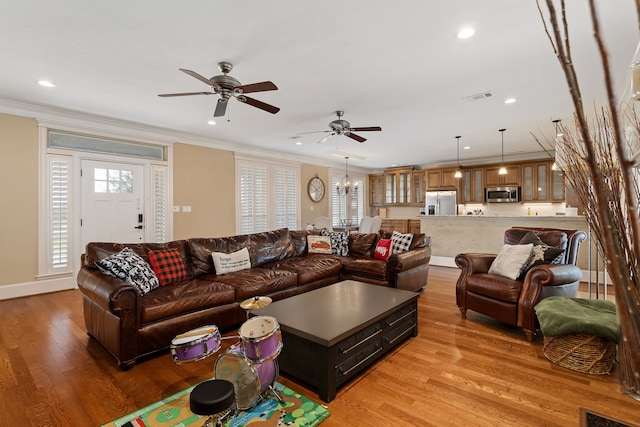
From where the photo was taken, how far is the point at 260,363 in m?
Result: 1.77

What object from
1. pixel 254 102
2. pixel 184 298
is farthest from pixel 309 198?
pixel 184 298

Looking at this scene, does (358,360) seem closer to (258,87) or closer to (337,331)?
(337,331)

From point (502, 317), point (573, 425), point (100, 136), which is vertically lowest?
point (573, 425)

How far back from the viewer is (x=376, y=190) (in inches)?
399

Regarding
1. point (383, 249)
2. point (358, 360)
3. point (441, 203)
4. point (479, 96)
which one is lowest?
point (358, 360)

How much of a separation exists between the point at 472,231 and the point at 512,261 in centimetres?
296

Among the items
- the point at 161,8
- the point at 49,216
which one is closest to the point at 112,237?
the point at 49,216

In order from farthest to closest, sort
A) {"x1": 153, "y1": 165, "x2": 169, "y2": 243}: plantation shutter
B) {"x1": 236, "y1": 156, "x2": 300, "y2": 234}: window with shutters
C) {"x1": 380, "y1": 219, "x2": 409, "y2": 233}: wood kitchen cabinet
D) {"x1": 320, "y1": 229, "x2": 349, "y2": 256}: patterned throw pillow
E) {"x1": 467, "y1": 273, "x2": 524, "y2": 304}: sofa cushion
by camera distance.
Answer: {"x1": 380, "y1": 219, "x2": 409, "y2": 233}: wood kitchen cabinet < {"x1": 236, "y1": 156, "x2": 300, "y2": 234}: window with shutters < {"x1": 153, "y1": 165, "x2": 169, "y2": 243}: plantation shutter < {"x1": 320, "y1": 229, "x2": 349, "y2": 256}: patterned throw pillow < {"x1": 467, "y1": 273, "x2": 524, "y2": 304}: sofa cushion

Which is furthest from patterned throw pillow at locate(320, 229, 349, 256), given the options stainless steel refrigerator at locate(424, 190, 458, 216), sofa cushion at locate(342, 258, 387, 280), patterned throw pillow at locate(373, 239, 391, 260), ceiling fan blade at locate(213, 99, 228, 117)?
stainless steel refrigerator at locate(424, 190, 458, 216)

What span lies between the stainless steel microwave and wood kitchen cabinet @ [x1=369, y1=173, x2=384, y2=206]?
3085 mm

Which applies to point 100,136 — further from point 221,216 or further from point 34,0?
point 34,0

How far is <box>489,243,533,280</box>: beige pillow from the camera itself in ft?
10.2

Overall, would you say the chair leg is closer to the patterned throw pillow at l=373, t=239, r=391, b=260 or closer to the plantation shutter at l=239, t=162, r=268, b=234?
the patterned throw pillow at l=373, t=239, r=391, b=260

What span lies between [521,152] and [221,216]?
6.95 metres
